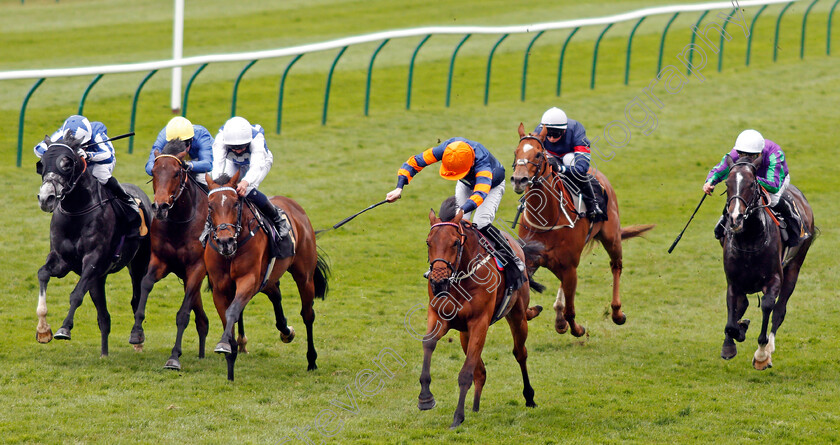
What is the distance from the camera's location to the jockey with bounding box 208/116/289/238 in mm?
8695

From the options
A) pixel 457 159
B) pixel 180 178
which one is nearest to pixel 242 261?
Result: pixel 180 178

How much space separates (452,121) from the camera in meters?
18.8

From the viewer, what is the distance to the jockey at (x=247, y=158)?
8.70 metres

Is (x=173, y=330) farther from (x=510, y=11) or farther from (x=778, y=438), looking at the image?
(x=510, y=11)

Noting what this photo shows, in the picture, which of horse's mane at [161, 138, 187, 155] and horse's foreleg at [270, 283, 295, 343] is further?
horse's foreleg at [270, 283, 295, 343]

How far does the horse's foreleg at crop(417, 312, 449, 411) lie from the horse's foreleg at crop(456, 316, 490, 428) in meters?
0.22

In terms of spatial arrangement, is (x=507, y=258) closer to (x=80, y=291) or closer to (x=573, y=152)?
(x=573, y=152)

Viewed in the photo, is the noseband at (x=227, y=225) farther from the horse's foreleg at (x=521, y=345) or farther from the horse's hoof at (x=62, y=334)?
the horse's foreleg at (x=521, y=345)

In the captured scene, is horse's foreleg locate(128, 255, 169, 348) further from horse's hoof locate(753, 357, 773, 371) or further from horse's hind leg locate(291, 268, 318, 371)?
horse's hoof locate(753, 357, 773, 371)

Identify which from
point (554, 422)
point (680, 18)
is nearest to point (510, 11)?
point (680, 18)

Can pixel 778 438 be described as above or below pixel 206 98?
below

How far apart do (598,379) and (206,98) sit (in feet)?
42.8

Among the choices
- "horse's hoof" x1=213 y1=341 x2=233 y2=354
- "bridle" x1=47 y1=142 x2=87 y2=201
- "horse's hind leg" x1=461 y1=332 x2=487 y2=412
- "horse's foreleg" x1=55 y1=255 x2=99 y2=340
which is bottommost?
"horse's hind leg" x1=461 y1=332 x2=487 y2=412

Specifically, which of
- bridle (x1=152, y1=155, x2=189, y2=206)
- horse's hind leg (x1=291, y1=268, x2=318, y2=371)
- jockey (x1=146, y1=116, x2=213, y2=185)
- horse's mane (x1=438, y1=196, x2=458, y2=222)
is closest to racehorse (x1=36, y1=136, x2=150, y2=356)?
jockey (x1=146, y1=116, x2=213, y2=185)
